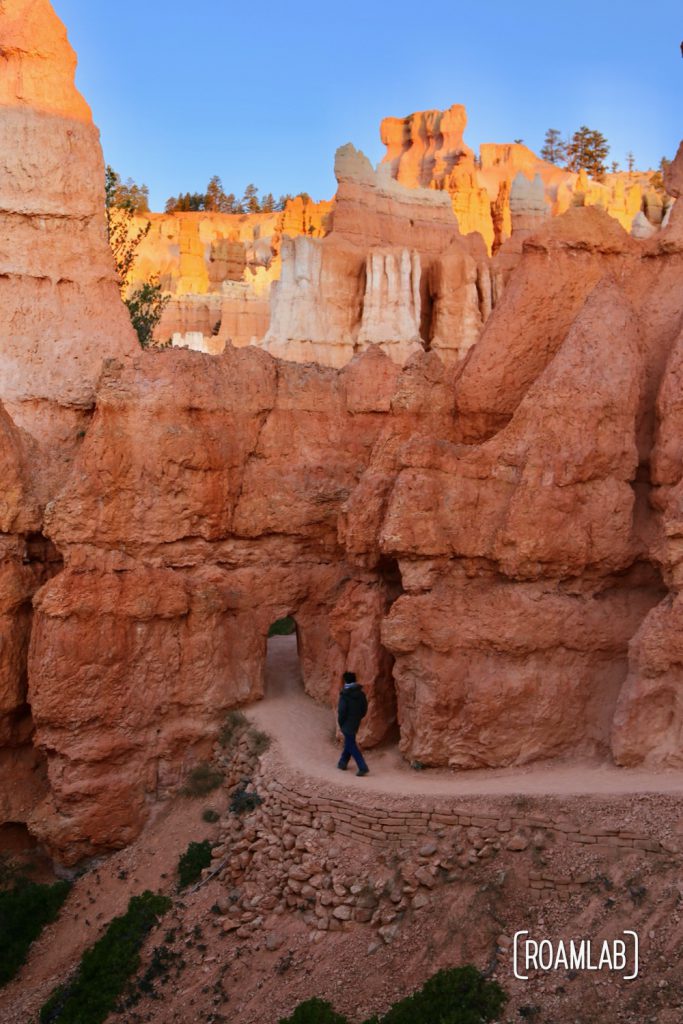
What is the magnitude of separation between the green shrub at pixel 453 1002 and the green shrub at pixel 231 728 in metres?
4.98

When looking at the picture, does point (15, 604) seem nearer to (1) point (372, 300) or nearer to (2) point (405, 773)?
(2) point (405, 773)

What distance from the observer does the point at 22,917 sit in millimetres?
11562

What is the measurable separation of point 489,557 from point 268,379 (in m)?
4.53

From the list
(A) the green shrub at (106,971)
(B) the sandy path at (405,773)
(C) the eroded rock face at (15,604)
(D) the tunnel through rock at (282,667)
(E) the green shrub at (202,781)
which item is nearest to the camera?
(B) the sandy path at (405,773)

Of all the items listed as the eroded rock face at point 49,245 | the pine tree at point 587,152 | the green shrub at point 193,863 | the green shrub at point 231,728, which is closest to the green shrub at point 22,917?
the green shrub at point 193,863

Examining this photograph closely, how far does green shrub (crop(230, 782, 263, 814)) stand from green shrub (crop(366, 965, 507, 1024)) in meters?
3.44

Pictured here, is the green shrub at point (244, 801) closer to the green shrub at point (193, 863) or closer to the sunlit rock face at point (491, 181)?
the green shrub at point (193, 863)

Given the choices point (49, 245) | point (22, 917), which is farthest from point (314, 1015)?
point (49, 245)

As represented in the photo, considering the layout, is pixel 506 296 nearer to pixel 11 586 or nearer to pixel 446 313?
pixel 11 586

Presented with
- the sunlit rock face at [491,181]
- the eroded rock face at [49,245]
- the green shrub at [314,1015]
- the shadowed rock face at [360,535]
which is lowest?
the green shrub at [314,1015]

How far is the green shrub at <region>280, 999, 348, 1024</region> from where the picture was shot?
8.53m

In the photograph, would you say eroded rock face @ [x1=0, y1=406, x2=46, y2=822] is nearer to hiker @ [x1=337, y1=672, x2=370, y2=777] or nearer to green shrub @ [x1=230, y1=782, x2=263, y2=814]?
green shrub @ [x1=230, y1=782, x2=263, y2=814]

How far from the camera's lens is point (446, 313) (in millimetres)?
36219

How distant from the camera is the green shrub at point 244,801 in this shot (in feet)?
37.5
